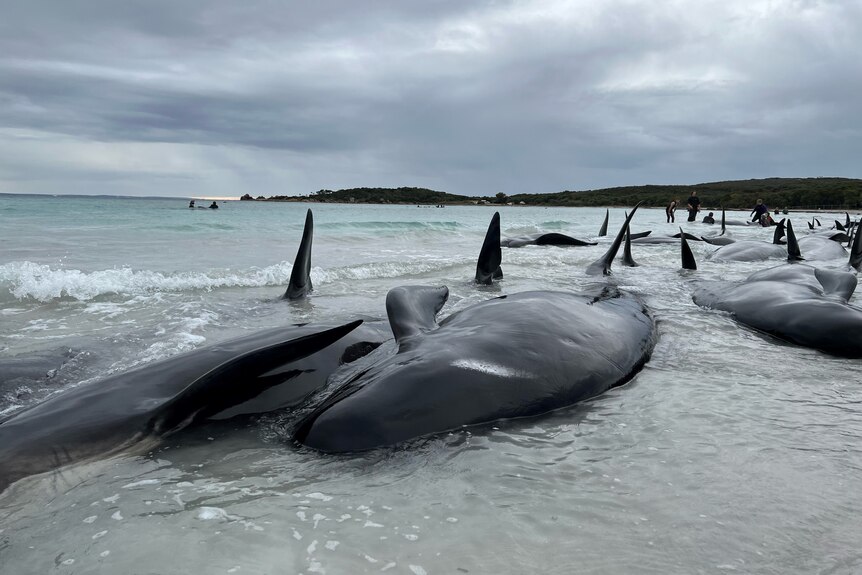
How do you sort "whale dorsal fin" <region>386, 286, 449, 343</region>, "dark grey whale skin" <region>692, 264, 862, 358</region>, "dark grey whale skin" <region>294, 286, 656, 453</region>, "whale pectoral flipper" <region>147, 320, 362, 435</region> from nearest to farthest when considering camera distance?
"dark grey whale skin" <region>294, 286, 656, 453</region>, "whale pectoral flipper" <region>147, 320, 362, 435</region>, "whale dorsal fin" <region>386, 286, 449, 343</region>, "dark grey whale skin" <region>692, 264, 862, 358</region>

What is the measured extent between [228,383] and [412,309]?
1475 millimetres

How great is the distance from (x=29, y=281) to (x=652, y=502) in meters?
7.89

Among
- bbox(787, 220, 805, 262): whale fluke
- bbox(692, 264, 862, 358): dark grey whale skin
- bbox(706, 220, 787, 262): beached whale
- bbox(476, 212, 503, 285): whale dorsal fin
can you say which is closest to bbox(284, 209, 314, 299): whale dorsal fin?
bbox(476, 212, 503, 285): whale dorsal fin

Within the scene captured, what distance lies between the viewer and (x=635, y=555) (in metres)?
1.93

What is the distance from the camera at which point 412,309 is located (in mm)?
4156

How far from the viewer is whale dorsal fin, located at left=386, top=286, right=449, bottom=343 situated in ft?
12.6

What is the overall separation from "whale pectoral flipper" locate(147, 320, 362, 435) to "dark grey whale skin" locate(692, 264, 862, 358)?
148 inches

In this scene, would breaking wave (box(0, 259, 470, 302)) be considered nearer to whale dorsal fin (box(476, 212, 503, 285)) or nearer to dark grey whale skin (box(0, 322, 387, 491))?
whale dorsal fin (box(476, 212, 503, 285))

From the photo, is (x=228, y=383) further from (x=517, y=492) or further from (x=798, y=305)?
(x=798, y=305)

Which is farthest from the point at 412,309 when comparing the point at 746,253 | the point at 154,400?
the point at 746,253

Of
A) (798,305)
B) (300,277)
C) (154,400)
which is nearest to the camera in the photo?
(154,400)

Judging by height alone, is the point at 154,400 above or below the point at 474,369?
below

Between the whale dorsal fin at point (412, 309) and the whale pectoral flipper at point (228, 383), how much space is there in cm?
77

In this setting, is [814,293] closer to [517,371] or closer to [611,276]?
[611,276]
